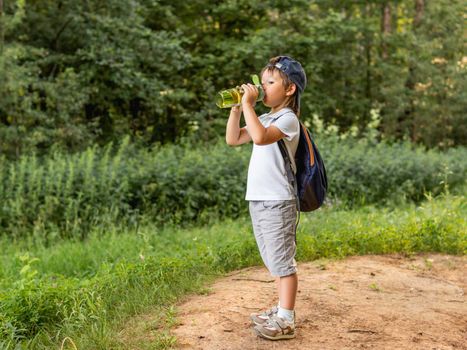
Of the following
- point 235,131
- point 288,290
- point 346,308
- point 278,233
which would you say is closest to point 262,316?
point 288,290

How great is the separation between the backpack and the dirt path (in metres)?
0.81

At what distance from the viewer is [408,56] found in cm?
1697

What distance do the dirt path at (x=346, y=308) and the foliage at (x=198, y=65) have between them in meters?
6.11

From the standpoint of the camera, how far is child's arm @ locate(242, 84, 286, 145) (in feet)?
11.2

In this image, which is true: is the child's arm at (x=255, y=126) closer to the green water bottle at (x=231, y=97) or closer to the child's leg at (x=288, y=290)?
the green water bottle at (x=231, y=97)

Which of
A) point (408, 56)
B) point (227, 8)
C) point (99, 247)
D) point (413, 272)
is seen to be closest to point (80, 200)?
point (99, 247)

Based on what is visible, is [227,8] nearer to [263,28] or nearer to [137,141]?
[263,28]

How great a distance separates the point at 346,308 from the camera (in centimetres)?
429

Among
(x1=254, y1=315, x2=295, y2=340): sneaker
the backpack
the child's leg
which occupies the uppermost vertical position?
the backpack

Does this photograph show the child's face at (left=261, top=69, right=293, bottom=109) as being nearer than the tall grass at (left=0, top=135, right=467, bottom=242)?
Yes

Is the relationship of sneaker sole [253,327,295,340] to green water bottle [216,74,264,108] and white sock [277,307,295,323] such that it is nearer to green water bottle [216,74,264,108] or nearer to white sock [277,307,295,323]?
white sock [277,307,295,323]

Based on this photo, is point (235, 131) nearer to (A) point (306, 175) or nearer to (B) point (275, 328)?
(A) point (306, 175)

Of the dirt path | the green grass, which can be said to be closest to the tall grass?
the green grass

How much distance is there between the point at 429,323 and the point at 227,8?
38.8 ft
